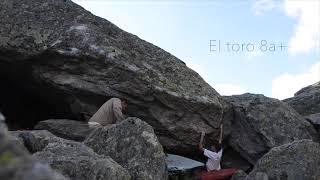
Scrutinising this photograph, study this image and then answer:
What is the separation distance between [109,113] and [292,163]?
5.84 meters

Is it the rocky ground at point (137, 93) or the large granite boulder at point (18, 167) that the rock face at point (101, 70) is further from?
the large granite boulder at point (18, 167)

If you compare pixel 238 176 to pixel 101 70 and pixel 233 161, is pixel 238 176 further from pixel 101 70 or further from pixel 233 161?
pixel 101 70

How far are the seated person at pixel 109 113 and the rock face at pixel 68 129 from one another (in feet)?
1.12

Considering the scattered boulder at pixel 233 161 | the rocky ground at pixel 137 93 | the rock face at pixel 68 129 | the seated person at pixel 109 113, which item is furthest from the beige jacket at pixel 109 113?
the scattered boulder at pixel 233 161

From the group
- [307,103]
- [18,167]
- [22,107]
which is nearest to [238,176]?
[307,103]

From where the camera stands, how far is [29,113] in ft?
68.6

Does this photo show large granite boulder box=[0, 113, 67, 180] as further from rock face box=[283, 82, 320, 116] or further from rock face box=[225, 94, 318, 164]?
rock face box=[283, 82, 320, 116]

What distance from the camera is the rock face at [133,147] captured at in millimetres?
13117

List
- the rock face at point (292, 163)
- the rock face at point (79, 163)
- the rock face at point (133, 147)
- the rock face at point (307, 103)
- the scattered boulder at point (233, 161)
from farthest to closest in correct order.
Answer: the rock face at point (307, 103) < the scattered boulder at point (233, 161) < the rock face at point (292, 163) < the rock face at point (133, 147) < the rock face at point (79, 163)

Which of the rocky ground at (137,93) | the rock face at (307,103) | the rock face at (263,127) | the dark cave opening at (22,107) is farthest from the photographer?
the rock face at (307,103)

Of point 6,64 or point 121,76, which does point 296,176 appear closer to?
point 121,76

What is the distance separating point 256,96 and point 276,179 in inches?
223

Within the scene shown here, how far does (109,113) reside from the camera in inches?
644

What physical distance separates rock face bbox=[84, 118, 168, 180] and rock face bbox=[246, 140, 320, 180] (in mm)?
3168
